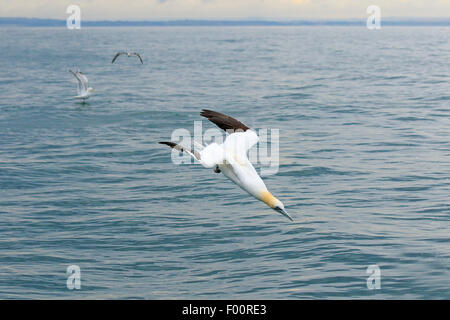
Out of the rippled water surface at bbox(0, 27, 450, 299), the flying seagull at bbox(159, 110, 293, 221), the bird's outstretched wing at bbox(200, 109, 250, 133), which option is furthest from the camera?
the rippled water surface at bbox(0, 27, 450, 299)

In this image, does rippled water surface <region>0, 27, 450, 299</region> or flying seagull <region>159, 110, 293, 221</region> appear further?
rippled water surface <region>0, 27, 450, 299</region>

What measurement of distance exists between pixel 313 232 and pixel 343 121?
67.4ft

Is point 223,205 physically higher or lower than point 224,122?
lower

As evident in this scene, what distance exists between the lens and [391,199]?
2192cm

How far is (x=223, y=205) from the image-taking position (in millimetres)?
22375

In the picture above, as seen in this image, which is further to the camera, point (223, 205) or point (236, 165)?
point (223, 205)

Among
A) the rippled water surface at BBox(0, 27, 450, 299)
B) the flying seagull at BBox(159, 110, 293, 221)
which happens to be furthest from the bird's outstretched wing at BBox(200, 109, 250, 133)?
the rippled water surface at BBox(0, 27, 450, 299)

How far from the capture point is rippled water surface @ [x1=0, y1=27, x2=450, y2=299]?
16.1 meters

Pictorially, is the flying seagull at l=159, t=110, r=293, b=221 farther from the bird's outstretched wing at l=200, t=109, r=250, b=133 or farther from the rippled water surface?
the rippled water surface

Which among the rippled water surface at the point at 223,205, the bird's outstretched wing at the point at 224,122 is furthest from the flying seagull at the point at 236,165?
the rippled water surface at the point at 223,205

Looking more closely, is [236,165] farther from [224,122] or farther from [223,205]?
[223,205]

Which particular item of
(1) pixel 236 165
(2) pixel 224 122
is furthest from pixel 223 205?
(1) pixel 236 165

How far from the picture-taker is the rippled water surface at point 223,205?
1614 cm
